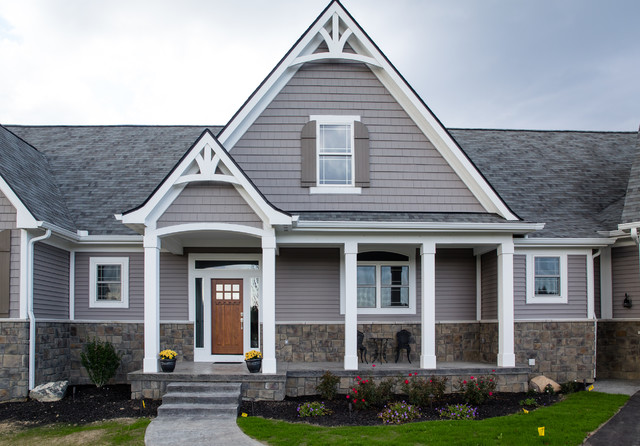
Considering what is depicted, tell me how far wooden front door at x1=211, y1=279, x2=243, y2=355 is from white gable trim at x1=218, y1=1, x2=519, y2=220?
316 centimetres

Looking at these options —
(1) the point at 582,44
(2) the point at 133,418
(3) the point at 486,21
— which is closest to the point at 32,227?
(2) the point at 133,418

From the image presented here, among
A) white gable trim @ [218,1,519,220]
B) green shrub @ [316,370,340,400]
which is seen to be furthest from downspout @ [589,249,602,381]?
green shrub @ [316,370,340,400]

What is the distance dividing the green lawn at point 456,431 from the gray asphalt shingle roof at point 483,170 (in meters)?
4.23

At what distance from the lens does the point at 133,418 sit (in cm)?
960

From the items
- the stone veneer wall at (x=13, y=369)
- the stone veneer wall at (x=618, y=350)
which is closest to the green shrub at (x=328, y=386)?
the stone veneer wall at (x=13, y=369)

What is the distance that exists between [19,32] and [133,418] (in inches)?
531

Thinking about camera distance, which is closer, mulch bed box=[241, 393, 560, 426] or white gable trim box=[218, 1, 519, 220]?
mulch bed box=[241, 393, 560, 426]

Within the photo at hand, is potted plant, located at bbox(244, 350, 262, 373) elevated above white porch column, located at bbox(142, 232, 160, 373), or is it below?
below

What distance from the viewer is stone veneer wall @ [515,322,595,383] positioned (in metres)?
12.8

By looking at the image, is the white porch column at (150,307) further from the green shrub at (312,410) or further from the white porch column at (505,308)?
the white porch column at (505,308)

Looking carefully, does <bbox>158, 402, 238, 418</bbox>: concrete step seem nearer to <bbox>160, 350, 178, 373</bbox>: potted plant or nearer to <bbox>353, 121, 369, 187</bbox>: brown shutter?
<bbox>160, 350, 178, 373</bbox>: potted plant

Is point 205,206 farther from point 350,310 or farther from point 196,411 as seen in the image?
point 196,411

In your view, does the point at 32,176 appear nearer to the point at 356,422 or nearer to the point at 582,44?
the point at 356,422

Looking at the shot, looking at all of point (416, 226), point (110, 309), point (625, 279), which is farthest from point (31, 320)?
point (625, 279)
